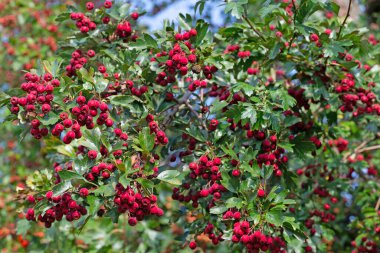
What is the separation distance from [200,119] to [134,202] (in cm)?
84

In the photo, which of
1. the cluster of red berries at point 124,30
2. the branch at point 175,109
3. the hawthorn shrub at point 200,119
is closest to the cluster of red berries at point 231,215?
the hawthorn shrub at point 200,119

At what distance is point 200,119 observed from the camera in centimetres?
310

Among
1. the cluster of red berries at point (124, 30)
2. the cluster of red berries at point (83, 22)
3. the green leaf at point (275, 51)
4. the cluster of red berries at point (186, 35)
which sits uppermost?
the cluster of red berries at point (83, 22)

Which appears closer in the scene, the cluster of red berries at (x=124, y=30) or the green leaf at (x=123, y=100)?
the green leaf at (x=123, y=100)

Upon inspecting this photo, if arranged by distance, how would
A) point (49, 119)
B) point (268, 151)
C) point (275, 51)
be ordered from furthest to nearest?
1. point (275, 51)
2. point (268, 151)
3. point (49, 119)

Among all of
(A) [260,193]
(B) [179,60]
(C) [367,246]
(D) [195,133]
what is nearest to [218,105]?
(D) [195,133]

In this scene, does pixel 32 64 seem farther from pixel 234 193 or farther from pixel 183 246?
pixel 234 193

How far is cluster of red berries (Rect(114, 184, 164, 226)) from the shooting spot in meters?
2.40

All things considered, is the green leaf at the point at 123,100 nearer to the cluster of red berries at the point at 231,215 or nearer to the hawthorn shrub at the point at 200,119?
the hawthorn shrub at the point at 200,119

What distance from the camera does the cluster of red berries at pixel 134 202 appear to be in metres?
2.40

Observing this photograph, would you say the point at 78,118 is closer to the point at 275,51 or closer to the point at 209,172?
the point at 209,172

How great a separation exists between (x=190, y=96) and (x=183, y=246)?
3.25 ft

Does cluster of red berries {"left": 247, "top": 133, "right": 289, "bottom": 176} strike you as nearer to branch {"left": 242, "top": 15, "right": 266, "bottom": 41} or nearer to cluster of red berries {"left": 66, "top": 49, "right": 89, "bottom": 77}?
branch {"left": 242, "top": 15, "right": 266, "bottom": 41}

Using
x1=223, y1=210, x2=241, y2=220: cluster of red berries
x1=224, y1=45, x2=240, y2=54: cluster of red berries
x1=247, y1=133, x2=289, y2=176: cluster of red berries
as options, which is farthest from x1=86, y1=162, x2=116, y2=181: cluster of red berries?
x1=224, y1=45, x2=240, y2=54: cluster of red berries
